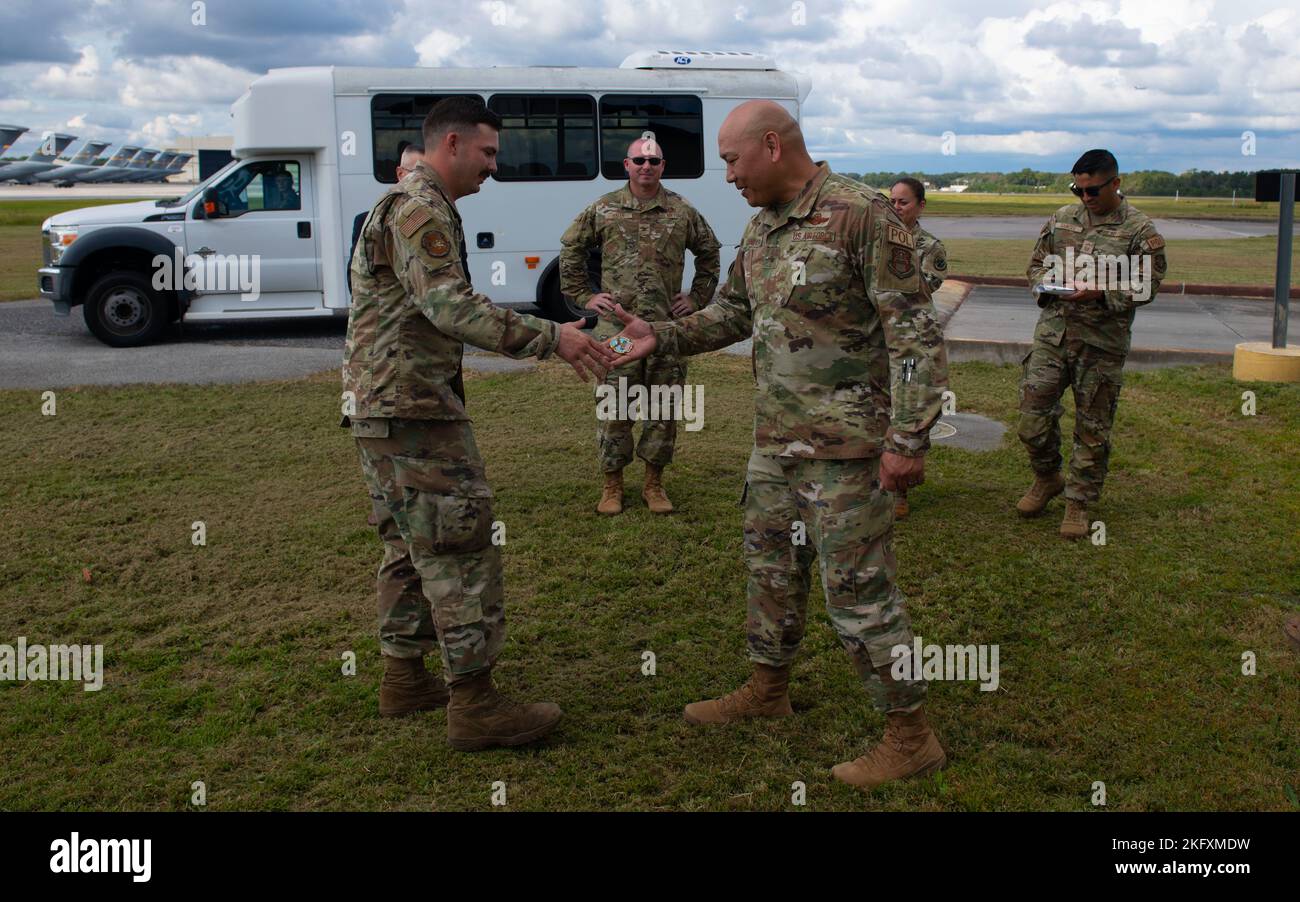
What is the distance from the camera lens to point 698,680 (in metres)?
4.46

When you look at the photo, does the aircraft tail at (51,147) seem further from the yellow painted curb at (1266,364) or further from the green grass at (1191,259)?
the yellow painted curb at (1266,364)

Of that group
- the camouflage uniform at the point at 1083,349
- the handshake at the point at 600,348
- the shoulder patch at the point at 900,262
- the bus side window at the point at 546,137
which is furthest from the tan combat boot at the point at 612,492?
the bus side window at the point at 546,137

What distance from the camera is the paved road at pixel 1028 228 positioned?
37406 mm

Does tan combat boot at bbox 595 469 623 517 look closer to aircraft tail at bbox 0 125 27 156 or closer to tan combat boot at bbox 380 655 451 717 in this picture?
tan combat boot at bbox 380 655 451 717

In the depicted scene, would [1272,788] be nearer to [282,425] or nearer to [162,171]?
[282,425]

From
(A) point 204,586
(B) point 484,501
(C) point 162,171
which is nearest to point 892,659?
(B) point 484,501

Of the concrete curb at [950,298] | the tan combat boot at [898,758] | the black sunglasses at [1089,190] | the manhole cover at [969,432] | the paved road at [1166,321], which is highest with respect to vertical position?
the black sunglasses at [1089,190]

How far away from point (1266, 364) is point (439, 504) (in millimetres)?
9170

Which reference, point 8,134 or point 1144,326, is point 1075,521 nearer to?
point 1144,326

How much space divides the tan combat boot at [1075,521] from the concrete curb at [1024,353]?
17.8 feet

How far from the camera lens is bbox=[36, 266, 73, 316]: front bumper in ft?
41.0

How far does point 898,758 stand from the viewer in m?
3.62

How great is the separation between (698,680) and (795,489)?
117cm

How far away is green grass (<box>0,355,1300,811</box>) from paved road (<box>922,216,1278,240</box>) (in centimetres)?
3041
